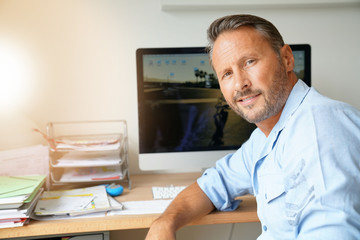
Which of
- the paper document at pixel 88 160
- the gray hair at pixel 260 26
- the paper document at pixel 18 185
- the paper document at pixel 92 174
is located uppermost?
the gray hair at pixel 260 26

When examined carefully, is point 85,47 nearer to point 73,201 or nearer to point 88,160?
point 88,160

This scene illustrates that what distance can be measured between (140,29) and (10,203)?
103 centimetres

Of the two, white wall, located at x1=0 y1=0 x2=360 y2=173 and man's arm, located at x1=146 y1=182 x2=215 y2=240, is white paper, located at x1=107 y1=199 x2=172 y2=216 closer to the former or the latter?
man's arm, located at x1=146 y1=182 x2=215 y2=240

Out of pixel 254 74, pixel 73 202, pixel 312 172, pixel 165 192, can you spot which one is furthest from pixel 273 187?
pixel 73 202

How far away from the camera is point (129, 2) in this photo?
1741 millimetres

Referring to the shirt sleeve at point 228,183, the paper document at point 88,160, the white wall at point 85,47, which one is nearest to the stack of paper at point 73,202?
the paper document at point 88,160

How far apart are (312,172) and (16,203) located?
0.91 m

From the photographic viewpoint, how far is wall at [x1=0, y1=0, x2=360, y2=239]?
1702 mm

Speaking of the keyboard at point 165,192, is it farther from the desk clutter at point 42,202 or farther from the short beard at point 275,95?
the short beard at point 275,95

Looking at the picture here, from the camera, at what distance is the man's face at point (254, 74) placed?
1.03 m

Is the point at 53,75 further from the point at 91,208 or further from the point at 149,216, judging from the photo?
the point at 149,216

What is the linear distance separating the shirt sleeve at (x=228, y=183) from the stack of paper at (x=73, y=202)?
0.34 metres

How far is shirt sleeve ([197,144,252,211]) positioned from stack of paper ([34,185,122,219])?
341mm

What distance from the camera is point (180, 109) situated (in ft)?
4.97
